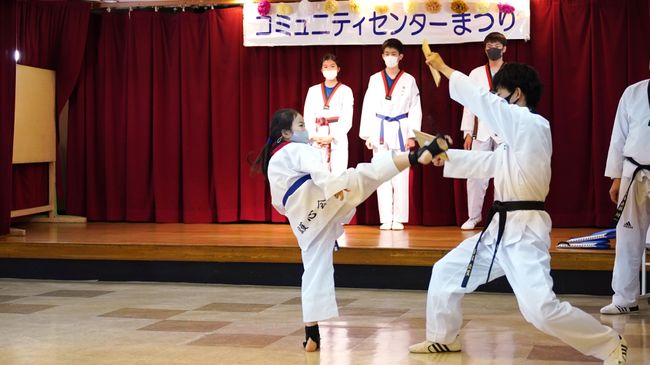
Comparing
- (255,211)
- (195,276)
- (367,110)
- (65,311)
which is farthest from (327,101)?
(65,311)

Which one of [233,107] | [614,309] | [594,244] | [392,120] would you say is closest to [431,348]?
[614,309]

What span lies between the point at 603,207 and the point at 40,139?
16.9 ft

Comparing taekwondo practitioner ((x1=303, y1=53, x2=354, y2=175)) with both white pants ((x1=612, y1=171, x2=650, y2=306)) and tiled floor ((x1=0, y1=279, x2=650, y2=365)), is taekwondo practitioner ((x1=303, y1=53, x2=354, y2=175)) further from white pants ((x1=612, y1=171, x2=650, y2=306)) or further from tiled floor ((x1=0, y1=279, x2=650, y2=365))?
white pants ((x1=612, y1=171, x2=650, y2=306))

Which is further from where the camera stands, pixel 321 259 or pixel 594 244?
pixel 594 244

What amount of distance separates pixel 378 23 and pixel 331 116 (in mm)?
975

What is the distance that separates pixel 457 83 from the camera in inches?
154

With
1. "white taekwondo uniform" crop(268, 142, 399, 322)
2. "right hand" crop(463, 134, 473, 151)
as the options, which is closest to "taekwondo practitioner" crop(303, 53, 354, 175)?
"right hand" crop(463, 134, 473, 151)

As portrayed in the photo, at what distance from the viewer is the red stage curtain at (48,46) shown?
28.1ft

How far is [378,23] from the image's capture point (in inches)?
320

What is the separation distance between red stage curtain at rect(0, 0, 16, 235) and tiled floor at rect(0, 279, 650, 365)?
1079mm

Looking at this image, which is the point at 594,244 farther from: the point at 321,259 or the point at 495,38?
the point at 321,259

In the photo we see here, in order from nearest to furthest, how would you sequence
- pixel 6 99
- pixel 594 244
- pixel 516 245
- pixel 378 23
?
1. pixel 516 245
2. pixel 594 244
3. pixel 6 99
4. pixel 378 23

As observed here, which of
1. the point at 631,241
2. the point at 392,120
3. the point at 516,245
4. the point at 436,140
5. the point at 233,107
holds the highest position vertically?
the point at 233,107

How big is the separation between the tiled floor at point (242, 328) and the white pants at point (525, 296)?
228mm
